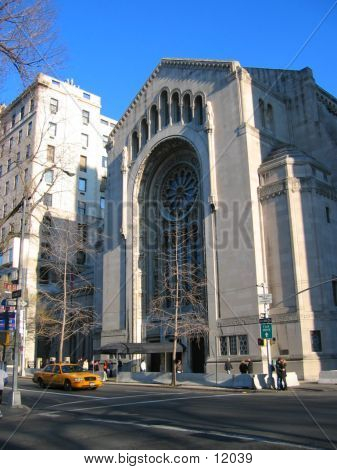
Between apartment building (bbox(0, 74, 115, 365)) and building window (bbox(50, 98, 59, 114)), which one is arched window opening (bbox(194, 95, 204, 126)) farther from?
building window (bbox(50, 98, 59, 114))

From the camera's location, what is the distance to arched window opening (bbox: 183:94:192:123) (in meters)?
43.4

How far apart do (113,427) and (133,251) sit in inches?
1358

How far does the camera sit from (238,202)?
36.3 m

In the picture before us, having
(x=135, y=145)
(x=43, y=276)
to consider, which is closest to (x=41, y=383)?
(x=135, y=145)

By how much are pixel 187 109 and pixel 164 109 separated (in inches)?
137

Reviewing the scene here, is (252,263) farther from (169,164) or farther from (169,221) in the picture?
(169,164)

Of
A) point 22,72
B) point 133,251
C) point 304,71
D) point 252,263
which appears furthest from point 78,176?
point 22,72

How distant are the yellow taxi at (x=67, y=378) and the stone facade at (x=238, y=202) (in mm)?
12455

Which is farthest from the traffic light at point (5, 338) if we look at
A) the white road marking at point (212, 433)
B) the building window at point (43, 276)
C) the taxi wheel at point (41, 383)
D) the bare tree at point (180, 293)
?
the building window at point (43, 276)

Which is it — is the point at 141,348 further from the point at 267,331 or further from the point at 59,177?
the point at 59,177

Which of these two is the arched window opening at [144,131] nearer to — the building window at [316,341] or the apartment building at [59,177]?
the apartment building at [59,177]

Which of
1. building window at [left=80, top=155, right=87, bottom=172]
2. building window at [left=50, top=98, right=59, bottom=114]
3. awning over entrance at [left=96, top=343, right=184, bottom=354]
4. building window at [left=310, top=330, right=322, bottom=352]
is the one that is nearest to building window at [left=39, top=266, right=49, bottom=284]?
building window at [left=80, top=155, right=87, bottom=172]

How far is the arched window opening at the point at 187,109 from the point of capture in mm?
43375

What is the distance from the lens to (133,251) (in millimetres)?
45312
